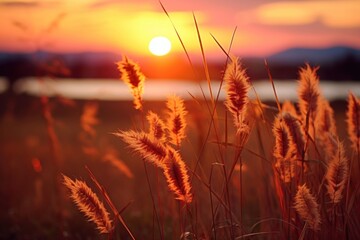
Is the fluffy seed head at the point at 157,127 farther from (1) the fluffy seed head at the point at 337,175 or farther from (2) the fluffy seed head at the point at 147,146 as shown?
(1) the fluffy seed head at the point at 337,175

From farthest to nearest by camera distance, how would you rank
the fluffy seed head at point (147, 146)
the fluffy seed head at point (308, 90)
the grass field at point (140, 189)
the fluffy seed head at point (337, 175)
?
the grass field at point (140, 189) < the fluffy seed head at point (308, 90) < the fluffy seed head at point (337, 175) < the fluffy seed head at point (147, 146)

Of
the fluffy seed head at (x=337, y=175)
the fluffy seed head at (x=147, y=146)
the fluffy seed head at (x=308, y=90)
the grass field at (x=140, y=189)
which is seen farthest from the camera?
the grass field at (x=140, y=189)

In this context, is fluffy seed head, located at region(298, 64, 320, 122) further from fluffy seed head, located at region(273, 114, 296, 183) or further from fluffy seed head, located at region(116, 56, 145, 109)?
fluffy seed head, located at region(116, 56, 145, 109)

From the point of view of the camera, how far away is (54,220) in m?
4.31

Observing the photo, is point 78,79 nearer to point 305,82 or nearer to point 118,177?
point 118,177

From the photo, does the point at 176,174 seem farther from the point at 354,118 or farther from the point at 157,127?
the point at 354,118

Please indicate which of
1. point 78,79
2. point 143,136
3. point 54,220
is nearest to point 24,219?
point 54,220

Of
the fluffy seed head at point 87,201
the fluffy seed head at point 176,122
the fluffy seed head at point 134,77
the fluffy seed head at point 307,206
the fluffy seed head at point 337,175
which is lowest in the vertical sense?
the fluffy seed head at point 307,206

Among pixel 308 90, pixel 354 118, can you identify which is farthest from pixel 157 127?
pixel 354 118

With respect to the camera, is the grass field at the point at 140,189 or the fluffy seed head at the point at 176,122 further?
the grass field at the point at 140,189

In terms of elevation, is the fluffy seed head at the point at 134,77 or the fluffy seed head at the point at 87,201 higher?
the fluffy seed head at the point at 134,77

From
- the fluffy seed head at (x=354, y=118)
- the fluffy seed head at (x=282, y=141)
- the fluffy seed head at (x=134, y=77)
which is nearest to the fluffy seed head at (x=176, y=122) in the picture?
the fluffy seed head at (x=134, y=77)

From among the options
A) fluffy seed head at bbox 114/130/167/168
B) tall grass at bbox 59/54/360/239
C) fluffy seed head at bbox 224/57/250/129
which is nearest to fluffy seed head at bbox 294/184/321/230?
tall grass at bbox 59/54/360/239

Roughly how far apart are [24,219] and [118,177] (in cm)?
200
